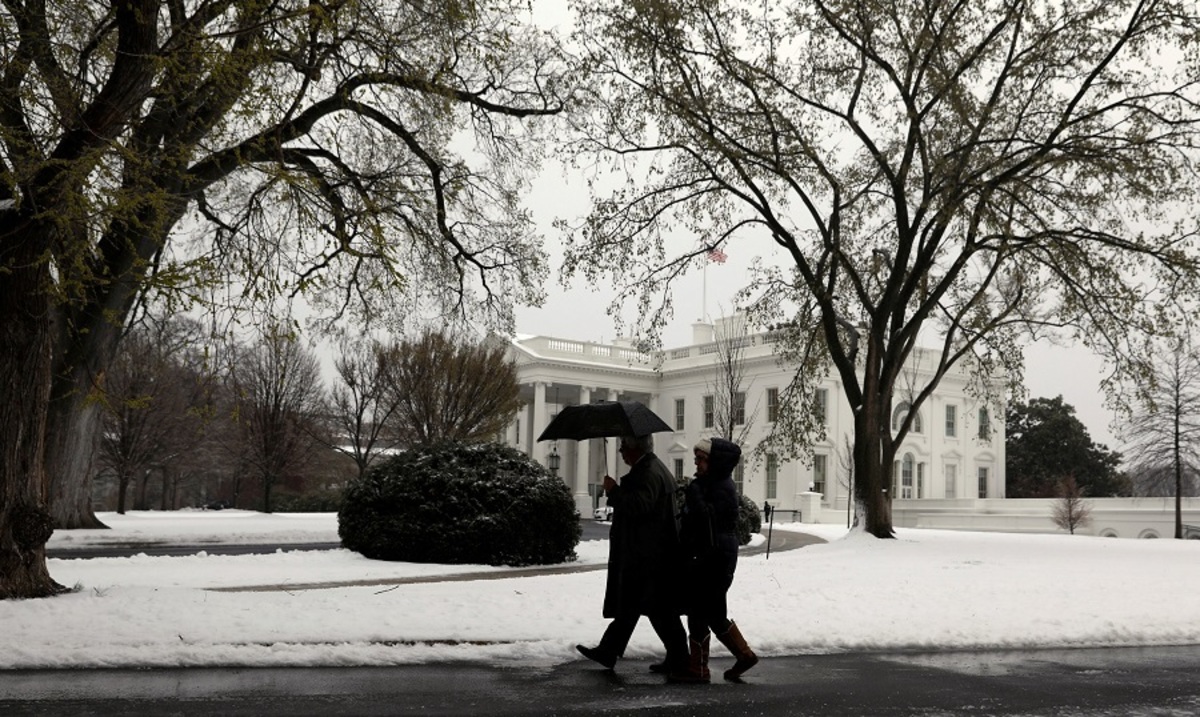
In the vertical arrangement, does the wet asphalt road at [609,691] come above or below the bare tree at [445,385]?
below

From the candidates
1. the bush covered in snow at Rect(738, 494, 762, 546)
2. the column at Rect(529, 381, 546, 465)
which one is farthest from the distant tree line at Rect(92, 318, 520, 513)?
the bush covered in snow at Rect(738, 494, 762, 546)

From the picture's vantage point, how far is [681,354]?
69.9 meters

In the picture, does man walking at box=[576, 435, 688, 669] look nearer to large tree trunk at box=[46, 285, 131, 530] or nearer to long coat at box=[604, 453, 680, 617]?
long coat at box=[604, 453, 680, 617]

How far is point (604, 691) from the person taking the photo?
7.82m

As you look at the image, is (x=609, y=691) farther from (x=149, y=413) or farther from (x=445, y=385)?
(x=149, y=413)

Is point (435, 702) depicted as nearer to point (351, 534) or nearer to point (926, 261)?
point (351, 534)

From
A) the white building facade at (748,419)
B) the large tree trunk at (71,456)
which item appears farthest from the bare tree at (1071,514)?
the large tree trunk at (71,456)

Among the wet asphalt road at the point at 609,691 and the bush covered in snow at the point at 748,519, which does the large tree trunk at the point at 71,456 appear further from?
the bush covered in snow at the point at 748,519

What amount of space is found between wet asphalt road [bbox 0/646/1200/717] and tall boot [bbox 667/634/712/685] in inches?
5.8

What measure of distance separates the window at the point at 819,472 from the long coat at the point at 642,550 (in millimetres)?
53202

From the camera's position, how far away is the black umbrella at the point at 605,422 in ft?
28.0

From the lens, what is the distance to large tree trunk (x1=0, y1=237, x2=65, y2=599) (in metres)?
10.9

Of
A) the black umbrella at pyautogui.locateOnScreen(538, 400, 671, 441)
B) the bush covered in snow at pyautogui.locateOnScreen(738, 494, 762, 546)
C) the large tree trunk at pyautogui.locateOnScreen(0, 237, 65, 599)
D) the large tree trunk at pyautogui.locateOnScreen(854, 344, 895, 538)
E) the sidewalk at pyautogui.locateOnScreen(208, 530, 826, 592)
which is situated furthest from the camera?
the bush covered in snow at pyautogui.locateOnScreen(738, 494, 762, 546)

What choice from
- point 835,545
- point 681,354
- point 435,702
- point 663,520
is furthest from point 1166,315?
point 681,354
